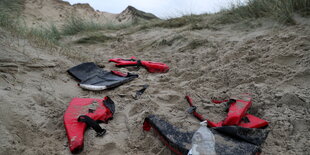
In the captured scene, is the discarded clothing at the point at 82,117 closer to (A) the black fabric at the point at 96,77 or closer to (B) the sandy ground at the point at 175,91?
(B) the sandy ground at the point at 175,91

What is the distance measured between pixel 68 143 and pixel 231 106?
1211 mm

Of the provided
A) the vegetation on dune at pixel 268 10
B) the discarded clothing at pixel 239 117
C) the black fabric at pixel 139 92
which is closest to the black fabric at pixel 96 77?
the black fabric at pixel 139 92

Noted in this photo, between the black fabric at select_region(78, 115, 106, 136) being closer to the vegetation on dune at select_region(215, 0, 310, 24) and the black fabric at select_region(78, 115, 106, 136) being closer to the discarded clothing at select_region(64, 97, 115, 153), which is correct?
the discarded clothing at select_region(64, 97, 115, 153)

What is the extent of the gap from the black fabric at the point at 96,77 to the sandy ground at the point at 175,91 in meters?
0.08

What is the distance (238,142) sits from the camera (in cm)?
121

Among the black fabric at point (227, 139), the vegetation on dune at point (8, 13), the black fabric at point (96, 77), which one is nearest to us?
the black fabric at point (227, 139)

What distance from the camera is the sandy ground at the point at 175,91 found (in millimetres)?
1296

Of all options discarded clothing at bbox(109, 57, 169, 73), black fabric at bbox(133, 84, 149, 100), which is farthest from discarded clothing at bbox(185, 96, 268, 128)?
discarded clothing at bbox(109, 57, 169, 73)

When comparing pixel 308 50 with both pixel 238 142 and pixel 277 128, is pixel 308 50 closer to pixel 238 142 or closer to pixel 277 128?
pixel 277 128

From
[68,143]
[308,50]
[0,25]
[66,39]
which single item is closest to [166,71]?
[308,50]

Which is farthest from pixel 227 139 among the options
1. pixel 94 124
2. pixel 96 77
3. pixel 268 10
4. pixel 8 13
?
pixel 8 13

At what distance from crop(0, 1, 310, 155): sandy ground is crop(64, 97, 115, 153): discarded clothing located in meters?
0.05

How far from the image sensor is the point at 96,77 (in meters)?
2.60

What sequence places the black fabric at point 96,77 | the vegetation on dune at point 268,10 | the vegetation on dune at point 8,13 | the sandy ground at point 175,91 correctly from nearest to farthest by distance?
the sandy ground at point 175,91
the black fabric at point 96,77
the vegetation on dune at point 268,10
the vegetation on dune at point 8,13
